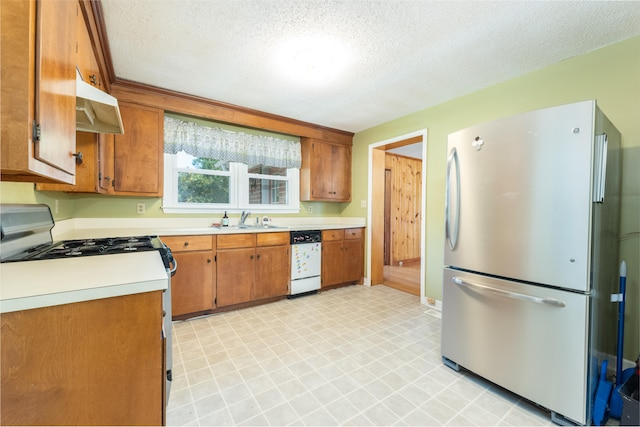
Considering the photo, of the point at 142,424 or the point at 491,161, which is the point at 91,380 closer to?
the point at 142,424

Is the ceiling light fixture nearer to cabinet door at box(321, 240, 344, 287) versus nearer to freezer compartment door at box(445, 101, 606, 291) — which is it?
freezer compartment door at box(445, 101, 606, 291)

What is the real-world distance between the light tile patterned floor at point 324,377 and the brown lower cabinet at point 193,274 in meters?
0.18

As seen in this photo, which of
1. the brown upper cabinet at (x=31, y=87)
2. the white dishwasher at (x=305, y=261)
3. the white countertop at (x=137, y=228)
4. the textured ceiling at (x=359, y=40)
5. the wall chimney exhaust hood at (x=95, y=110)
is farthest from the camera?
the white dishwasher at (x=305, y=261)

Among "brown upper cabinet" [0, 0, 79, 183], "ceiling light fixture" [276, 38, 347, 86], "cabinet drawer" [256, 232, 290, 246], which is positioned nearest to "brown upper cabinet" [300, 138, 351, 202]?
"cabinet drawer" [256, 232, 290, 246]

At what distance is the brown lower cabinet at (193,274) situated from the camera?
2588 millimetres

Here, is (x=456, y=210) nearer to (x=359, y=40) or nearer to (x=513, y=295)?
(x=513, y=295)

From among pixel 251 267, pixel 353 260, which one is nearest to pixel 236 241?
pixel 251 267

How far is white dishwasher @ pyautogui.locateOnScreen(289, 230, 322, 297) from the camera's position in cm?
334

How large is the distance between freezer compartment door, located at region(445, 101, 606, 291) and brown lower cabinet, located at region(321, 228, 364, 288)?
6.52ft

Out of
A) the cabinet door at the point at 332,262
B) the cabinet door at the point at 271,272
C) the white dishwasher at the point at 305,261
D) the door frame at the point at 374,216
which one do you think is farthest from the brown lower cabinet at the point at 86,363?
the door frame at the point at 374,216

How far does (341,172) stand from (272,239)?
168 cm

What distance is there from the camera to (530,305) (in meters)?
1.51

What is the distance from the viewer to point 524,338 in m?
1.53

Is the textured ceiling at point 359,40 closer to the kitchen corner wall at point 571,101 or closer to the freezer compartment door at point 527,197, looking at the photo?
the kitchen corner wall at point 571,101
